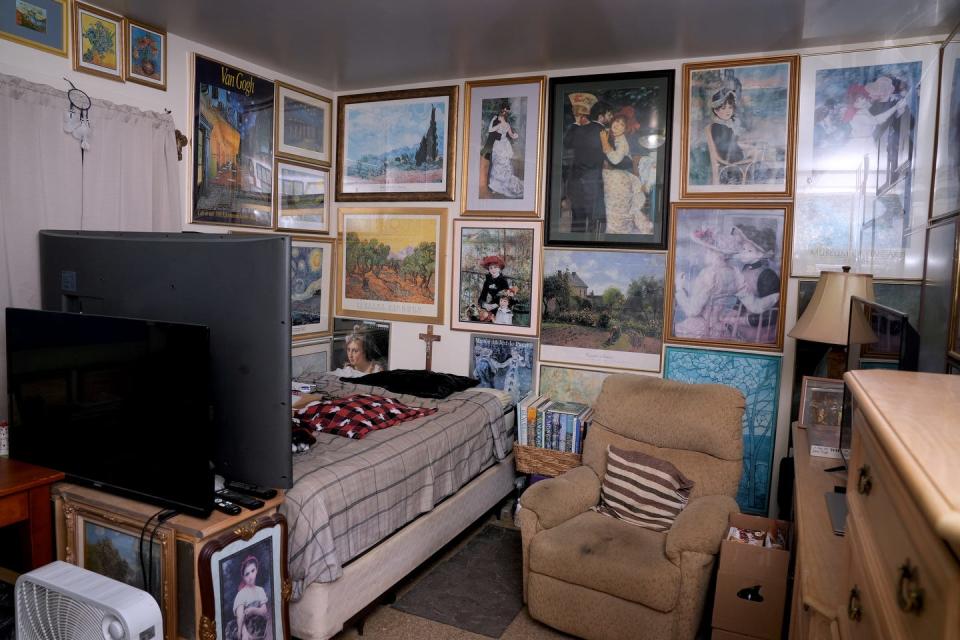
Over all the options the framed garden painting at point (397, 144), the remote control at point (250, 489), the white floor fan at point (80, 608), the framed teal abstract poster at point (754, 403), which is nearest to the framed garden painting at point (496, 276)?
the framed garden painting at point (397, 144)

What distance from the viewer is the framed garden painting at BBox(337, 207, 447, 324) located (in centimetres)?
445

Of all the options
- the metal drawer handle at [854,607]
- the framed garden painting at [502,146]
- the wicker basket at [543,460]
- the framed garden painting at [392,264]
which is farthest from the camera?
the framed garden painting at [392,264]

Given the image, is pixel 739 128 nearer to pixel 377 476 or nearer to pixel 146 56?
pixel 377 476

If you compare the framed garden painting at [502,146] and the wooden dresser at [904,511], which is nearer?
the wooden dresser at [904,511]

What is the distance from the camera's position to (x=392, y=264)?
15.1 ft

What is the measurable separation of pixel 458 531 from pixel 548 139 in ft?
7.77

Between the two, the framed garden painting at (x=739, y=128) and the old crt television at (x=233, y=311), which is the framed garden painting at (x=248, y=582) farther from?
the framed garden painting at (x=739, y=128)

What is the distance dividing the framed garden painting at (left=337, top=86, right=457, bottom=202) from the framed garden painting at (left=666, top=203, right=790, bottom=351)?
5.22 feet

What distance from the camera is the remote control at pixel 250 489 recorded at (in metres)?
2.16

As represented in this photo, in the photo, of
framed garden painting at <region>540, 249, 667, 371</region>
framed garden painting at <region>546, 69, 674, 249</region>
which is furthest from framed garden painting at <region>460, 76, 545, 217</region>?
framed garden painting at <region>540, 249, 667, 371</region>

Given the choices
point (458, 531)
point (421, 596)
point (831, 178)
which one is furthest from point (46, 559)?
point (831, 178)

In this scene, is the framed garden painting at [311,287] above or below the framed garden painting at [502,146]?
below

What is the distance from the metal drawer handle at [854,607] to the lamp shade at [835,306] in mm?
2080

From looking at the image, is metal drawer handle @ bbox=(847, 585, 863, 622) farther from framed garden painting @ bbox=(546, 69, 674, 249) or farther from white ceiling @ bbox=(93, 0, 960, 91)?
framed garden painting @ bbox=(546, 69, 674, 249)
